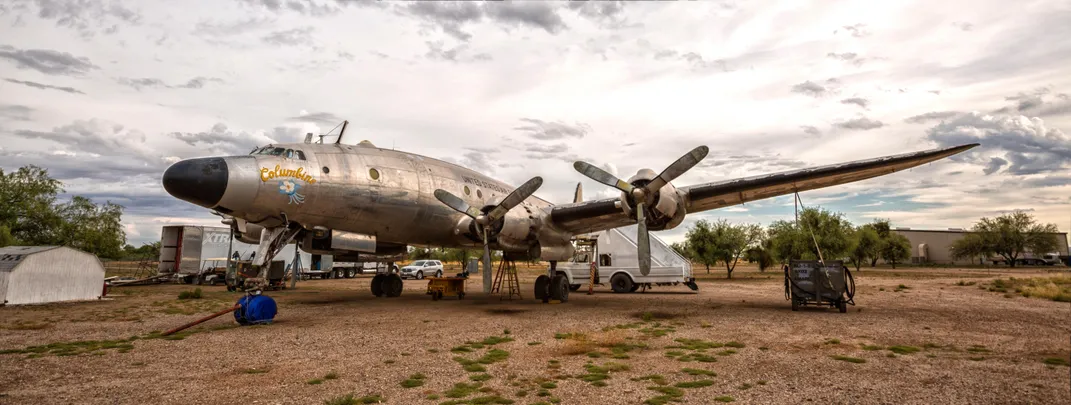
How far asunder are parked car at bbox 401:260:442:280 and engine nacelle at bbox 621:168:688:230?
2936 centimetres

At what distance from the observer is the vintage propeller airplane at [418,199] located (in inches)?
431

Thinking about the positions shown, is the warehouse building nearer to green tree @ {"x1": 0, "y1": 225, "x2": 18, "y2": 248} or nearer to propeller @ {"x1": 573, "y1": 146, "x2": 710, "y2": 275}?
propeller @ {"x1": 573, "y1": 146, "x2": 710, "y2": 275}

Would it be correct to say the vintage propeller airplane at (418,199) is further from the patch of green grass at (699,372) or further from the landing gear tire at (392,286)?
the patch of green grass at (699,372)

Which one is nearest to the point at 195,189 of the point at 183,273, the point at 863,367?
the point at 863,367

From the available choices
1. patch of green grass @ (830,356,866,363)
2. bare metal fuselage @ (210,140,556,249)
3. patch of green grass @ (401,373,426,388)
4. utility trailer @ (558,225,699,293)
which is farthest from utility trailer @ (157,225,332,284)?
patch of green grass @ (830,356,866,363)

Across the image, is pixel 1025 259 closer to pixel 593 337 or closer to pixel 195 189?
pixel 593 337

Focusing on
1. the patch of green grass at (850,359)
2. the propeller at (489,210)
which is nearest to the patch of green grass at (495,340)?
the propeller at (489,210)

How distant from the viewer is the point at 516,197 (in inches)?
528

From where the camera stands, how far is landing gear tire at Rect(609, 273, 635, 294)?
71.3 ft

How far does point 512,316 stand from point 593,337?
12.5ft

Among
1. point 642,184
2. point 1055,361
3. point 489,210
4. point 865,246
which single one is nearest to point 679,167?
point 642,184

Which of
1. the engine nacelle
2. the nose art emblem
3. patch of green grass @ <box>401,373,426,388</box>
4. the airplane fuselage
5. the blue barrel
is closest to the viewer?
patch of green grass @ <box>401,373,426,388</box>

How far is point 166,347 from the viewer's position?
812cm

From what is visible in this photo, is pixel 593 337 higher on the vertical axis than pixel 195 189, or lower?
lower
